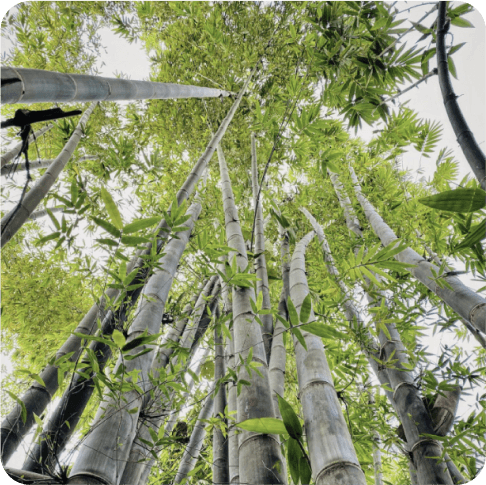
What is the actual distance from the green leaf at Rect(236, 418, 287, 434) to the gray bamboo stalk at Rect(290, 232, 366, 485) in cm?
13

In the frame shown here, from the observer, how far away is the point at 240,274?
1.34 meters

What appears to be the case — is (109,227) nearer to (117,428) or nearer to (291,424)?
(117,428)

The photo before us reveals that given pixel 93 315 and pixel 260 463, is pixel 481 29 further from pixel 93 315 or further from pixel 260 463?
pixel 93 315

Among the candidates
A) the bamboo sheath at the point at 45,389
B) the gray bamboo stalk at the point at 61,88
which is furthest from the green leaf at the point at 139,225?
the gray bamboo stalk at the point at 61,88

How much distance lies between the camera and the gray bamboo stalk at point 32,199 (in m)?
1.16

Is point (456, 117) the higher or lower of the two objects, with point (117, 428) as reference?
higher

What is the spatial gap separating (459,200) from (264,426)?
0.81 metres

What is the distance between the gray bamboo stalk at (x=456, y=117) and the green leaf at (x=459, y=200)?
0.14 feet

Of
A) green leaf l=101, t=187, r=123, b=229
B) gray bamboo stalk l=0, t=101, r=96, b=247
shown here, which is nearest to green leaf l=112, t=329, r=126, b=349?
green leaf l=101, t=187, r=123, b=229

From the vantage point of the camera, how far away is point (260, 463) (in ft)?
2.85

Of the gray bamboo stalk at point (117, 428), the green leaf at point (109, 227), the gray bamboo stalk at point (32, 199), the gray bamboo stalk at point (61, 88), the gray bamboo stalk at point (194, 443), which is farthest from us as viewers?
the gray bamboo stalk at point (194, 443)

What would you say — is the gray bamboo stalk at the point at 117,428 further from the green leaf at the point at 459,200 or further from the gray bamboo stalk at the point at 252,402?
the green leaf at the point at 459,200

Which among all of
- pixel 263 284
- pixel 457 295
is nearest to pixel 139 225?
pixel 263 284

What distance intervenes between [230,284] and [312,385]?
540 millimetres
